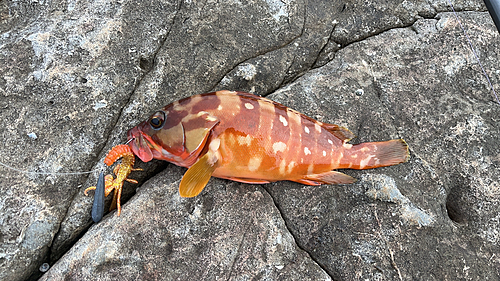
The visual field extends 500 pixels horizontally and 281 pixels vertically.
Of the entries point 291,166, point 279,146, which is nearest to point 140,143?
point 279,146

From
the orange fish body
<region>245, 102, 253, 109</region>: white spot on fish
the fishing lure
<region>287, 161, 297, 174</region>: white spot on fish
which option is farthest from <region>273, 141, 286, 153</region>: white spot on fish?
the fishing lure

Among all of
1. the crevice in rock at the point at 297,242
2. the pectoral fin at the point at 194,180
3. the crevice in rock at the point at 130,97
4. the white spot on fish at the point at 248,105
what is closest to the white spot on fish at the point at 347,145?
the crevice in rock at the point at 297,242

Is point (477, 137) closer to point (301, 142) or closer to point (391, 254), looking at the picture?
point (391, 254)

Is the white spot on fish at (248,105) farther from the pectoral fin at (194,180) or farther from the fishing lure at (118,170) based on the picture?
the fishing lure at (118,170)

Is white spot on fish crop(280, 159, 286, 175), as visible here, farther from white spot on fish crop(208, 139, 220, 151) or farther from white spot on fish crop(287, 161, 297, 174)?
white spot on fish crop(208, 139, 220, 151)

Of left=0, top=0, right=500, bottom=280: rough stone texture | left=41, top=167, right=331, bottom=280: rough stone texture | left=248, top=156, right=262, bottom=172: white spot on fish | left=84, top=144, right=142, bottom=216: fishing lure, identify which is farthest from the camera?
left=84, top=144, right=142, bottom=216: fishing lure

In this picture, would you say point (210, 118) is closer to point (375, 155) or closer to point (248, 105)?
point (248, 105)
